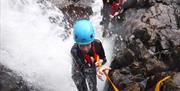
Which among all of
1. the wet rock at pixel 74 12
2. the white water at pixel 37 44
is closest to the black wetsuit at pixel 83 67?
the white water at pixel 37 44

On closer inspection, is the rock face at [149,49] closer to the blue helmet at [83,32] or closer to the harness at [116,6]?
the harness at [116,6]

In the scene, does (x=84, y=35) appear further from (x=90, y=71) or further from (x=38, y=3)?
(x=38, y=3)

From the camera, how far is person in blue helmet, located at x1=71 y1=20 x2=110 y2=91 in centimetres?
570

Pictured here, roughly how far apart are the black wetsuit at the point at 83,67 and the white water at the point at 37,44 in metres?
1.71

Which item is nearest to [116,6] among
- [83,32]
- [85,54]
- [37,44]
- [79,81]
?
[37,44]

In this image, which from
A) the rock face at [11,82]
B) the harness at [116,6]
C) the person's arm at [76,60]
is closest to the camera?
the person's arm at [76,60]

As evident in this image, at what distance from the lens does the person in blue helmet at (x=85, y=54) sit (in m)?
5.70

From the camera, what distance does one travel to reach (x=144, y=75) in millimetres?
6984

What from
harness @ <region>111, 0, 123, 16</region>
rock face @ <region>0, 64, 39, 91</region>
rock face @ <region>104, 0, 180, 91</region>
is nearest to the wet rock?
harness @ <region>111, 0, 123, 16</region>

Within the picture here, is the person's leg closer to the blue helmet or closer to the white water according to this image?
the blue helmet

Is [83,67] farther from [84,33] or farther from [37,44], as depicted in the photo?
[37,44]

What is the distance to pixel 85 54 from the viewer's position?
5.97 metres

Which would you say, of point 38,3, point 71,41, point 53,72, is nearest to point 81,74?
point 53,72

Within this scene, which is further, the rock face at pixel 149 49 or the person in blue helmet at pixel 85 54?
the rock face at pixel 149 49
